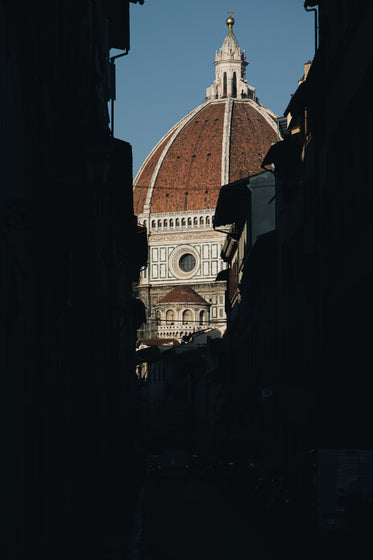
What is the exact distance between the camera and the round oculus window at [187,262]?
14325cm

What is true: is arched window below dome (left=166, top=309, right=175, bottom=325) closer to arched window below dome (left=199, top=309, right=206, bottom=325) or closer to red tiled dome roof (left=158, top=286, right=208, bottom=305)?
red tiled dome roof (left=158, top=286, right=208, bottom=305)

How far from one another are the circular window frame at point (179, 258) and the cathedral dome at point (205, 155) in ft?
23.3

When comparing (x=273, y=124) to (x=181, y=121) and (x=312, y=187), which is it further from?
(x=312, y=187)

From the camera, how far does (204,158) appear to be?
500 ft

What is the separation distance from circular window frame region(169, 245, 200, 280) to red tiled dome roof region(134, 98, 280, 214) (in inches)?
277

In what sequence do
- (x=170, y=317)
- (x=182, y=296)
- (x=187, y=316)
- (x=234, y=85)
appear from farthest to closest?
(x=234, y=85) < (x=170, y=317) < (x=182, y=296) < (x=187, y=316)

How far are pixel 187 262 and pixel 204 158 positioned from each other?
17307mm

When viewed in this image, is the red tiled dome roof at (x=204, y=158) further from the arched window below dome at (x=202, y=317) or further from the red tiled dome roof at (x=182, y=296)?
the arched window below dome at (x=202, y=317)

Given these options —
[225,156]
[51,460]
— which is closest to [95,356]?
[51,460]

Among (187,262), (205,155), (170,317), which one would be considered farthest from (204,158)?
(170,317)

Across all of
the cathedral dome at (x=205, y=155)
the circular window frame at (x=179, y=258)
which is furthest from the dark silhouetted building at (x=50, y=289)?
the cathedral dome at (x=205, y=155)

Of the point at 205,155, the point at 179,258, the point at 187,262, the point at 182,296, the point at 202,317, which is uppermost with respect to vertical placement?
the point at 205,155

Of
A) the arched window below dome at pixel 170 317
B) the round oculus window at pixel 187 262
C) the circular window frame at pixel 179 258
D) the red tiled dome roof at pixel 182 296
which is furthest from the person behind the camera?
the round oculus window at pixel 187 262

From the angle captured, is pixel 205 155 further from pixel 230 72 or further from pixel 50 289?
pixel 50 289
